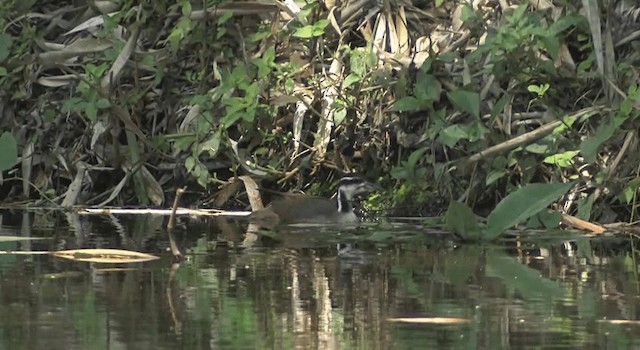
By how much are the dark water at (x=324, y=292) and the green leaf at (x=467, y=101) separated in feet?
3.01

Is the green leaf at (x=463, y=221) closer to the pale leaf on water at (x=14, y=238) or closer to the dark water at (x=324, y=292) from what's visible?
the dark water at (x=324, y=292)

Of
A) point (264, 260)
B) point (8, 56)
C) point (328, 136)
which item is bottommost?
point (264, 260)

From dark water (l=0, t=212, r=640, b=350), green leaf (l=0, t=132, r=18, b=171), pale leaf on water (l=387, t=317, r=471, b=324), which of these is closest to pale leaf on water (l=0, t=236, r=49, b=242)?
dark water (l=0, t=212, r=640, b=350)

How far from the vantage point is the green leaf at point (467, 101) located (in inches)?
356

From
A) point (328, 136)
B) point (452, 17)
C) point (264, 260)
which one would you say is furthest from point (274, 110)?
point (264, 260)

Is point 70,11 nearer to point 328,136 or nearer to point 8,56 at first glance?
point 8,56

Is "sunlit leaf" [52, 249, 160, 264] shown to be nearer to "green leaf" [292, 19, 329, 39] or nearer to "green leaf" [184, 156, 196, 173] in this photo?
"green leaf" [184, 156, 196, 173]

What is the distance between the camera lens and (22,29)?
1159 centimetres

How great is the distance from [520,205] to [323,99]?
2565 mm

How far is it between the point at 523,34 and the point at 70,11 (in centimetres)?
415

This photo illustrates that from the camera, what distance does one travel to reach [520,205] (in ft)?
25.8

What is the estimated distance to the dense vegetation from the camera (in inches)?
355

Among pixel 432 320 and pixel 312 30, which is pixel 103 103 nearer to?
pixel 312 30

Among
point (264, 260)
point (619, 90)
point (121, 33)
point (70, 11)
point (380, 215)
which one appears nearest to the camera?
point (264, 260)
